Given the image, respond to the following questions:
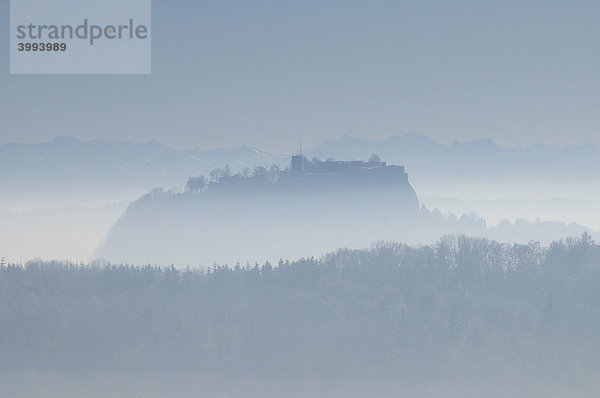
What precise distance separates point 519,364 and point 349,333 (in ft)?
102

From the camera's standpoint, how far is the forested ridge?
163625mm

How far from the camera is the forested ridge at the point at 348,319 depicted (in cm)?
16362

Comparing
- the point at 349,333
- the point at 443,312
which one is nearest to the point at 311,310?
the point at 349,333

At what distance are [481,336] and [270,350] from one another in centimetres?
3858

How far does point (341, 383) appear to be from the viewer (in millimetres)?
162000

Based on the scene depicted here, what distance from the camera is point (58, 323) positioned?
607 ft

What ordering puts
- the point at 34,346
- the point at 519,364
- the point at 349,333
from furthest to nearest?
the point at 34,346
the point at 349,333
the point at 519,364

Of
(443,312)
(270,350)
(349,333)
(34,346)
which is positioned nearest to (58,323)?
(34,346)

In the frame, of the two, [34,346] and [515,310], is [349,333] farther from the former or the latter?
[34,346]

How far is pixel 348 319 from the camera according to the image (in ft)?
568

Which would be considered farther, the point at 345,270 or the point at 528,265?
the point at 345,270

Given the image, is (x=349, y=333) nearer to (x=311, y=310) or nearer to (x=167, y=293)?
(x=311, y=310)

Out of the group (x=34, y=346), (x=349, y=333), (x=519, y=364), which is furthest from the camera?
(x=34, y=346)

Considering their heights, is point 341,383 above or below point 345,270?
below
